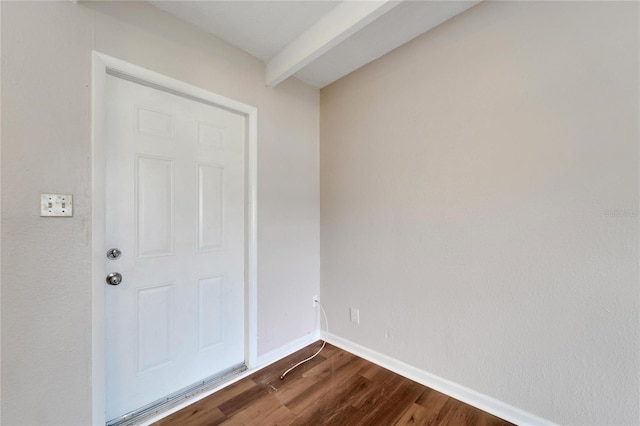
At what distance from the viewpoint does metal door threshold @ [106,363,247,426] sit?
57.6 inches

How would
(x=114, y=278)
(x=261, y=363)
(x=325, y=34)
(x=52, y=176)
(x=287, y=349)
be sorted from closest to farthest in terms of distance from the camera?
(x=52, y=176), (x=114, y=278), (x=325, y=34), (x=261, y=363), (x=287, y=349)

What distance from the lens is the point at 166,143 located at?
162 centimetres

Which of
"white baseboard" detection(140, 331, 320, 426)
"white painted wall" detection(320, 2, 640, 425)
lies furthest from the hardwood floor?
"white painted wall" detection(320, 2, 640, 425)

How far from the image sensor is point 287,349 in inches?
87.0

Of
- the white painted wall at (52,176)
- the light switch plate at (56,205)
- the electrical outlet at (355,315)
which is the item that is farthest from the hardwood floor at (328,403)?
the light switch plate at (56,205)

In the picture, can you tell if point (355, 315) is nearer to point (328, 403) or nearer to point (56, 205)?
point (328, 403)

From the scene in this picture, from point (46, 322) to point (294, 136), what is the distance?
1949 millimetres

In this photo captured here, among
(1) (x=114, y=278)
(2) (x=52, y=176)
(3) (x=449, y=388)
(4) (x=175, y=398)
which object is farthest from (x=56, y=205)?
(3) (x=449, y=388)

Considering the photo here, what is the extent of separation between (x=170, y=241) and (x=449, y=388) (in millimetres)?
2086

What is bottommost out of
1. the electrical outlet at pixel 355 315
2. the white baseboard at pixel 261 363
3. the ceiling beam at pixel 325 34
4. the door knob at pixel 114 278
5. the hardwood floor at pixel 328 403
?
the hardwood floor at pixel 328 403

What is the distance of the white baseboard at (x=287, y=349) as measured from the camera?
204 cm

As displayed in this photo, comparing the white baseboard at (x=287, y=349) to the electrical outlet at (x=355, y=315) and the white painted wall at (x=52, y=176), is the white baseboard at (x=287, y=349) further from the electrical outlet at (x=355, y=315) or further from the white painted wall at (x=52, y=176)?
the white painted wall at (x=52, y=176)

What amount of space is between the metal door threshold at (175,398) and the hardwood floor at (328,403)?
85mm

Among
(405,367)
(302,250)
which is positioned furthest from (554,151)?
(302,250)
